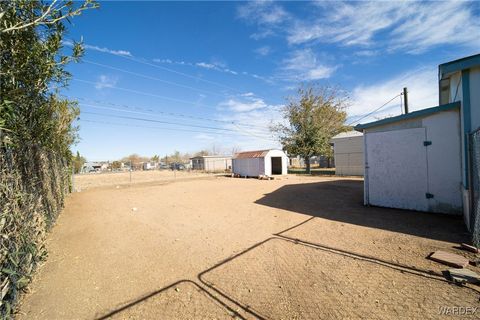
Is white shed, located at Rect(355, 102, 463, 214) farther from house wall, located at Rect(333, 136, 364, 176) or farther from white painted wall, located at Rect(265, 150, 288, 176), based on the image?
white painted wall, located at Rect(265, 150, 288, 176)

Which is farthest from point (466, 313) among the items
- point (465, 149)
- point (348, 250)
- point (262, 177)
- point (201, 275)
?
point (262, 177)

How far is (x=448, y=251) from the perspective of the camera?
147 inches

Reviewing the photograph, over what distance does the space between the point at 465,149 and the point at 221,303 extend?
6.14 m

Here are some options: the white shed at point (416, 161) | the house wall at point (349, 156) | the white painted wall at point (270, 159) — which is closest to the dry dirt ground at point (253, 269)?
the white shed at point (416, 161)

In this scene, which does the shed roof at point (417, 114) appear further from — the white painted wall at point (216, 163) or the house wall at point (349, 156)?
the white painted wall at point (216, 163)

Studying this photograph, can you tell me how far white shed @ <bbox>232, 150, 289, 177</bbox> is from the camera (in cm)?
2033

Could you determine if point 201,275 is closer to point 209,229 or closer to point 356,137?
point 209,229

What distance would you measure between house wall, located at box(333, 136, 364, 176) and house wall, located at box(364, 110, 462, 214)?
11.5m

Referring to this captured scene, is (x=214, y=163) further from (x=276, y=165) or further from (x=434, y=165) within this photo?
(x=434, y=165)

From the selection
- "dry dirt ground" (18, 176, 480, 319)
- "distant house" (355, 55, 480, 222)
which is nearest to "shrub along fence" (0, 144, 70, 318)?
"dry dirt ground" (18, 176, 480, 319)

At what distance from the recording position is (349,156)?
18250mm

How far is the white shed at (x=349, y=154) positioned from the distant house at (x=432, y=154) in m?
10.7

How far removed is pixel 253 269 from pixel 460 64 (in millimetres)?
6134

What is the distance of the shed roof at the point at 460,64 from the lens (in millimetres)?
4601
